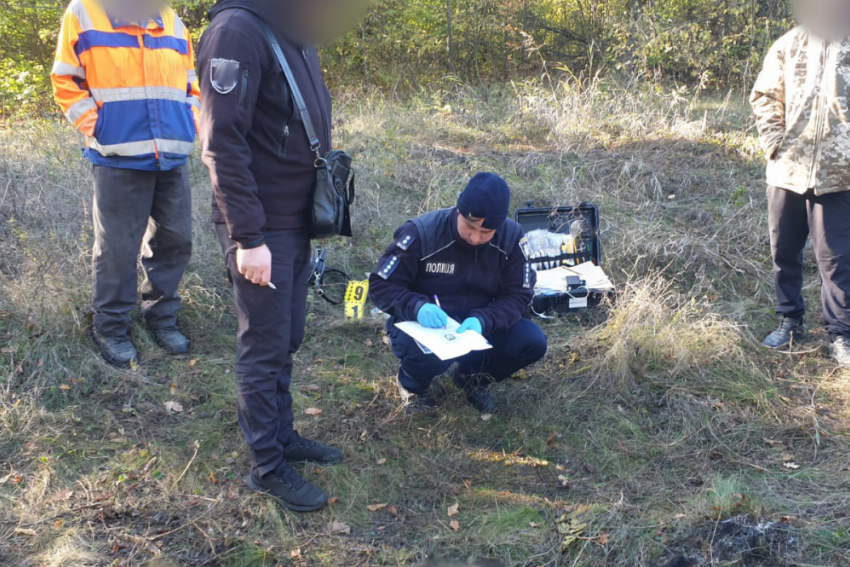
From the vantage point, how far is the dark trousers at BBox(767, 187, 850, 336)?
4.03 meters

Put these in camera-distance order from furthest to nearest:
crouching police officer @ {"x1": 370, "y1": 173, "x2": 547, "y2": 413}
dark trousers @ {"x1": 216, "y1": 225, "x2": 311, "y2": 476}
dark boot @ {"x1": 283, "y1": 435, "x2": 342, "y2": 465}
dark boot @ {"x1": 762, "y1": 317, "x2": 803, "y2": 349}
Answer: dark boot @ {"x1": 762, "y1": 317, "x2": 803, "y2": 349}
crouching police officer @ {"x1": 370, "y1": 173, "x2": 547, "y2": 413}
dark boot @ {"x1": 283, "y1": 435, "x2": 342, "y2": 465}
dark trousers @ {"x1": 216, "y1": 225, "x2": 311, "y2": 476}

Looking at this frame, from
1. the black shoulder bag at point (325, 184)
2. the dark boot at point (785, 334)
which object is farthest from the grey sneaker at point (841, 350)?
the black shoulder bag at point (325, 184)

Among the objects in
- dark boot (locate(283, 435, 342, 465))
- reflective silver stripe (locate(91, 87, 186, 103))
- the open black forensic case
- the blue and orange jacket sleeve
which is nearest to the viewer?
dark boot (locate(283, 435, 342, 465))

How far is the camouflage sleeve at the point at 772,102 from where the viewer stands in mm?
4137

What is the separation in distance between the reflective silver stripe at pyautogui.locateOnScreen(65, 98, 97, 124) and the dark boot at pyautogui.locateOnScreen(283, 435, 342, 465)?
2.10 m

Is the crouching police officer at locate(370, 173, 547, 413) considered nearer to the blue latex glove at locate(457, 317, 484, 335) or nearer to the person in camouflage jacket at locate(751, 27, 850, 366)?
the blue latex glove at locate(457, 317, 484, 335)

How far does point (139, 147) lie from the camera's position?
379cm

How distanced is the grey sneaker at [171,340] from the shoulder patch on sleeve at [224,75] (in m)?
2.25

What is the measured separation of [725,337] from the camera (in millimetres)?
4207

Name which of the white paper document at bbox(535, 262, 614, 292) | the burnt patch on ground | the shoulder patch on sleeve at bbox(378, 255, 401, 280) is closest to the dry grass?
the burnt patch on ground

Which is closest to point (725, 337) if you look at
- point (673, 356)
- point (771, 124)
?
point (673, 356)

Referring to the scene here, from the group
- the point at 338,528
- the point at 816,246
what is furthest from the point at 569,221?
the point at 338,528

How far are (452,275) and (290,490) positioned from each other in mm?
1324

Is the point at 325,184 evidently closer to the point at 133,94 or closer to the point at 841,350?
the point at 133,94
